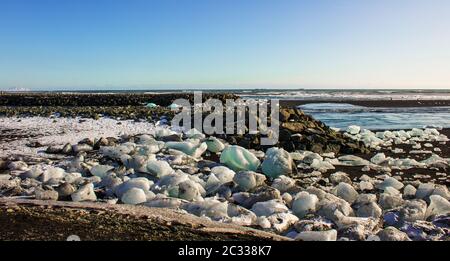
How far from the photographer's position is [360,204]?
574cm

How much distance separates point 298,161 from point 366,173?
56.2 inches

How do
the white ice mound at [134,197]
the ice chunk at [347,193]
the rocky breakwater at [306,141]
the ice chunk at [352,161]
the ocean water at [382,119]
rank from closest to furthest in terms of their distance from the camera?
the white ice mound at [134,197] < the ice chunk at [347,193] < the ice chunk at [352,161] < the rocky breakwater at [306,141] < the ocean water at [382,119]

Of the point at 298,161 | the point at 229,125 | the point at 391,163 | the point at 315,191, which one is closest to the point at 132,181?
the point at 315,191

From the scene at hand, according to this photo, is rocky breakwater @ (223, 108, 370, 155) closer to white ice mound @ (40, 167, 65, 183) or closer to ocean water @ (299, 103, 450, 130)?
white ice mound @ (40, 167, 65, 183)

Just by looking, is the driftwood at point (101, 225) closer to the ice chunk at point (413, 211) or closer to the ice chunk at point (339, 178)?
the ice chunk at point (413, 211)

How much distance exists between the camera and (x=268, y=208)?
5414 millimetres

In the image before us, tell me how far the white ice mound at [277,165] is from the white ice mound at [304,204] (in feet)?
7.46

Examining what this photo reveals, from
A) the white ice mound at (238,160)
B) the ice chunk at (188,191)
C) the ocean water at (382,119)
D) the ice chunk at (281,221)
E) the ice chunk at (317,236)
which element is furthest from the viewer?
the ocean water at (382,119)

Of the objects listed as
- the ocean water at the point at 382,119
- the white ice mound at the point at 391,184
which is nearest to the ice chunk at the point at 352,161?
the white ice mound at the point at 391,184

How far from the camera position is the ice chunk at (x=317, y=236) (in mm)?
4414

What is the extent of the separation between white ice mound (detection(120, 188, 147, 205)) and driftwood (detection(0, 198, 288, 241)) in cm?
111

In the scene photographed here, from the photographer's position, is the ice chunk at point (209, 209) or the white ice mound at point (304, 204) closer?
the ice chunk at point (209, 209)
